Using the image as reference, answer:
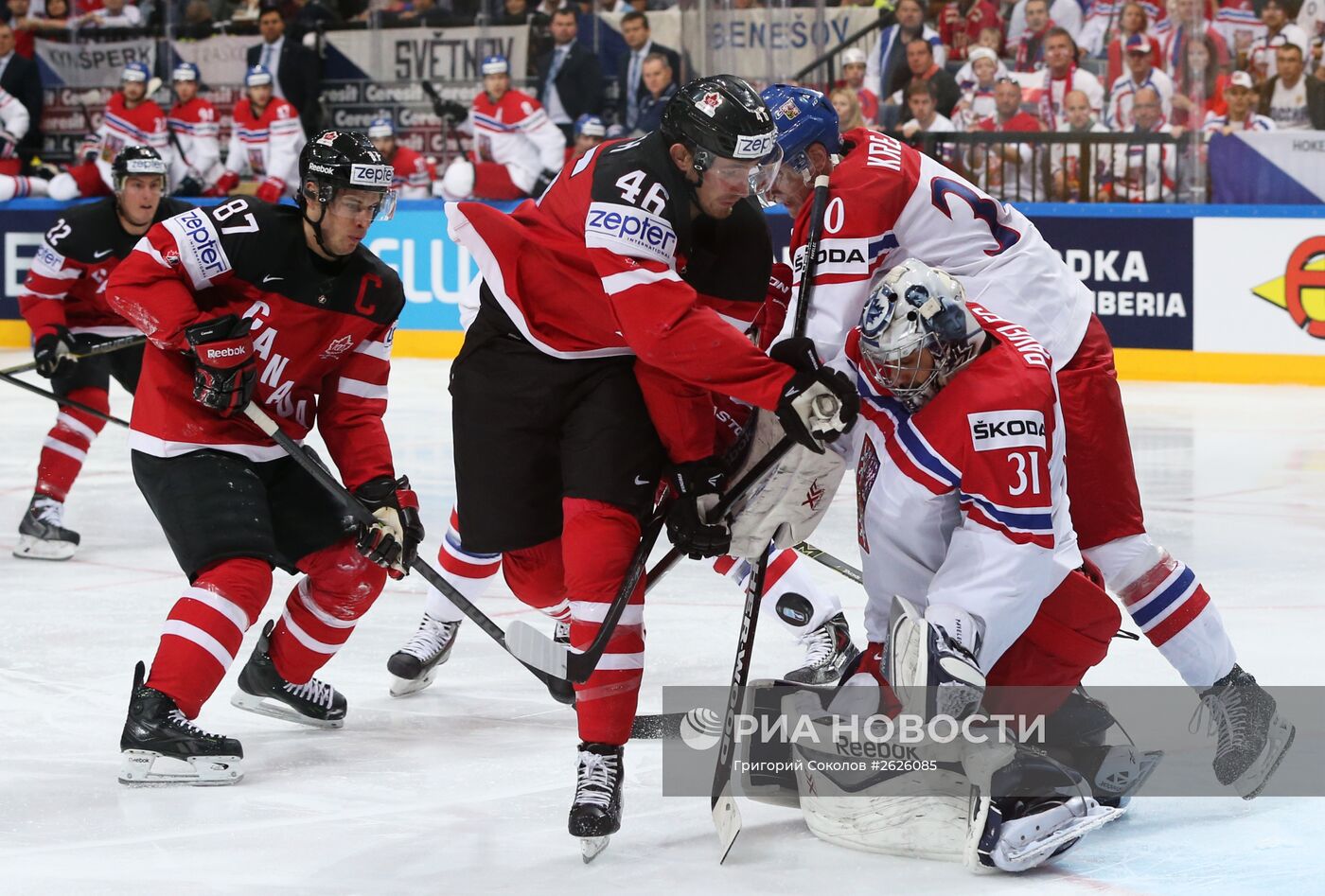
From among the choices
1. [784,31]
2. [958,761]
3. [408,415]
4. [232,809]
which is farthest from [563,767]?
[784,31]

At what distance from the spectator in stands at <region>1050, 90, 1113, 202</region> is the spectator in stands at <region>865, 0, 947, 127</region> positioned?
3.26ft

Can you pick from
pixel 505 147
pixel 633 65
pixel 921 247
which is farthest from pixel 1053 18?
pixel 921 247

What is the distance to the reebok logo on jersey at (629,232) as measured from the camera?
9.72 feet

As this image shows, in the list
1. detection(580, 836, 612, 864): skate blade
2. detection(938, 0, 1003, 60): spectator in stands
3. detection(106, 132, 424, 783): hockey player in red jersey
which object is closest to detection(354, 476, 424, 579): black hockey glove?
detection(106, 132, 424, 783): hockey player in red jersey

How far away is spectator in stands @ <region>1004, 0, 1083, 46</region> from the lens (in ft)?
30.7

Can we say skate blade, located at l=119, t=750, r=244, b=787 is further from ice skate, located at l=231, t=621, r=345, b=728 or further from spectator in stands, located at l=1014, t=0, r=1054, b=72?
spectator in stands, located at l=1014, t=0, r=1054, b=72

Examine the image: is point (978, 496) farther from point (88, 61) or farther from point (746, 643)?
point (88, 61)

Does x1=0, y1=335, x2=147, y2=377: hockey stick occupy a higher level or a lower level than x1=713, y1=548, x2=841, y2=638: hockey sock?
lower

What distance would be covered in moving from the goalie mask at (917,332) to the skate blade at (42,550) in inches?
136

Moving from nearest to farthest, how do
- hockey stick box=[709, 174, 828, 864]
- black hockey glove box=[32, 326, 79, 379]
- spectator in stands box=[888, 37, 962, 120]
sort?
hockey stick box=[709, 174, 828, 864], black hockey glove box=[32, 326, 79, 379], spectator in stands box=[888, 37, 962, 120]

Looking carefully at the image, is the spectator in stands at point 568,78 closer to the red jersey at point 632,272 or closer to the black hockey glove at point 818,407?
the red jersey at point 632,272

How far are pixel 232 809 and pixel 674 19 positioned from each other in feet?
25.4

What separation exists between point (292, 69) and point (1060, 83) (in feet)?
16.4

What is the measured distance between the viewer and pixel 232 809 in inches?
127
